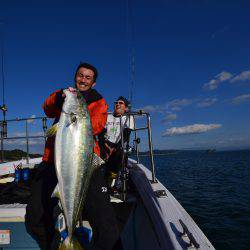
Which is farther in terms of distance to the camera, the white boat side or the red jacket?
the red jacket

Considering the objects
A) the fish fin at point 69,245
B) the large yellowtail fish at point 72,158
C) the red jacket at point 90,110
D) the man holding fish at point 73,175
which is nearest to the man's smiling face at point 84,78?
the man holding fish at point 73,175

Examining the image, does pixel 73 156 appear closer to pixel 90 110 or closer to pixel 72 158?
pixel 72 158

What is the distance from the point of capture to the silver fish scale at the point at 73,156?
9.40 ft

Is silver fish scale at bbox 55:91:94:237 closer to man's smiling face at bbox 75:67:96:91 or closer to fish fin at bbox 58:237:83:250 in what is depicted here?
fish fin at bbox 58:237:83:250

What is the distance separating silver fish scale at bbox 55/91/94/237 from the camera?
2.87m

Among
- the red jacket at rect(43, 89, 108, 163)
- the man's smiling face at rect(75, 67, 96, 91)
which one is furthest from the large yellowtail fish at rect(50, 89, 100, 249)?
the man's smiling face at rect(75, 67, 96, 91)

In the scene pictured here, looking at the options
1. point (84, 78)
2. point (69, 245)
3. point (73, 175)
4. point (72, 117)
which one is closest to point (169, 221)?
point (69, 245)

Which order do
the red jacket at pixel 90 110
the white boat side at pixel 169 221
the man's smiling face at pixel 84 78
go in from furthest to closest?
the man's smiling face at pixel 84 78 → the red jacket at pixel 90 110 → the white boat side at pixel 169 221

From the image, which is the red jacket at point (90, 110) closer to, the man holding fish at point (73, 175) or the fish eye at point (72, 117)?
the man holding fish at point (73, 175)

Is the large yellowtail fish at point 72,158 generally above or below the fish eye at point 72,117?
below

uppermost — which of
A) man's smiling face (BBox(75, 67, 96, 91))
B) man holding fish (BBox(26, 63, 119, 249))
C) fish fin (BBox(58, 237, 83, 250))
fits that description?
man's smiling face (BBox(75, 67, 96, 91))

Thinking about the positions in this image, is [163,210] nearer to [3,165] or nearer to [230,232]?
[3,165]

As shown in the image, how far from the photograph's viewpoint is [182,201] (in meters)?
16.1

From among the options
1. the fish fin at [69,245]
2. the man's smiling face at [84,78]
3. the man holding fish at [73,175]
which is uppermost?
the man's smiling face at [84,78]
